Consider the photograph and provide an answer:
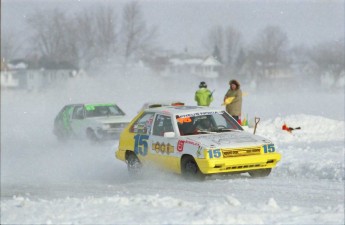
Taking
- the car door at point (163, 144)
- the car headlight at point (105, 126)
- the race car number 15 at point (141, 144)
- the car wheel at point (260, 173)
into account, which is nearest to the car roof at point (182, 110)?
the car door at point (163, 144)

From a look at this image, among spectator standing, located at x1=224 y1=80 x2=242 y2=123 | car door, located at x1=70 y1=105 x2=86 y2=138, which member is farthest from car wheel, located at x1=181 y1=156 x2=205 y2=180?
car door, located at x1=70 y1=105 x2=86 y2=138

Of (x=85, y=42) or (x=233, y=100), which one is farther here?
(x=85, y=42)

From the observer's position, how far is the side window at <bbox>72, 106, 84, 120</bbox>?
22.8 meters

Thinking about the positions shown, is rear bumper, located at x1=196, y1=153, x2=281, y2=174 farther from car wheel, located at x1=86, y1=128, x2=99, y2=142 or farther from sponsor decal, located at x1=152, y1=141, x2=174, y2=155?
car wheel, located at x1=86, y1=128, x2=99, y2=142

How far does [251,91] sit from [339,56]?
2801cm

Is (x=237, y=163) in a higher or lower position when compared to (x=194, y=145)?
lower

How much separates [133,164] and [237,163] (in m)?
2.68

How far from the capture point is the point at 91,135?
22234mm

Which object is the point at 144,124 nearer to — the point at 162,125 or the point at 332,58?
the point at 162,125

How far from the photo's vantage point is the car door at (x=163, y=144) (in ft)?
43.8

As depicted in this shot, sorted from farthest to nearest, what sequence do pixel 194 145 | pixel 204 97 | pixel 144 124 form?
pixel 204 97 → pixel 144 124 → pixel 194 145

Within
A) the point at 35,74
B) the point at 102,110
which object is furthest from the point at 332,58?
the point at 35,74

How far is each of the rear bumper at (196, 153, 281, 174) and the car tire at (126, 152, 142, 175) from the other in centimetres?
204

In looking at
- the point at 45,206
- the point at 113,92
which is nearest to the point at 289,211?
the point at 45,206
